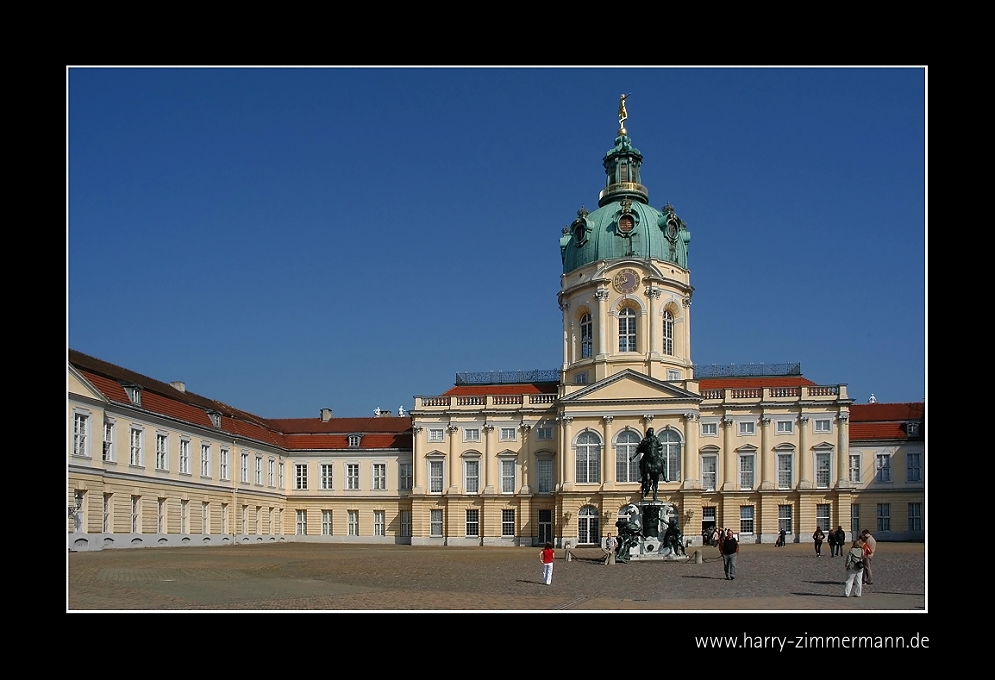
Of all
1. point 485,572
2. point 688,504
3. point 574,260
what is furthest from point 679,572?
point 574,260

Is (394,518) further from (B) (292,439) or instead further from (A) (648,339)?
(A) (648,339)

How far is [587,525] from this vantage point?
69125 millimetres

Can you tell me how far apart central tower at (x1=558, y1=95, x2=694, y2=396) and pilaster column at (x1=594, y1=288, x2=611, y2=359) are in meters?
0.07

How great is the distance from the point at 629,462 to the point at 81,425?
114ft

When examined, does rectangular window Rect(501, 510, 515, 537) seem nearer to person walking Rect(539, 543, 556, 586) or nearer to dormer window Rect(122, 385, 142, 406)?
dormer window Rect(122, 385, 142, 406)

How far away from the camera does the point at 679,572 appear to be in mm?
34750

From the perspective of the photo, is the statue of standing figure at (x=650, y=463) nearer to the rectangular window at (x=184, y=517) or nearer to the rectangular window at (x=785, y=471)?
the rectangular window at (x=785, y=471)

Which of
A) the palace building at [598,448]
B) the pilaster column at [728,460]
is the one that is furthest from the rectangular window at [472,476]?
the pilaster column at [728,460]

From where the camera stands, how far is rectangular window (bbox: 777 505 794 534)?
70.1 metres

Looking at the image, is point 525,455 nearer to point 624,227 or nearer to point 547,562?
point 624,227

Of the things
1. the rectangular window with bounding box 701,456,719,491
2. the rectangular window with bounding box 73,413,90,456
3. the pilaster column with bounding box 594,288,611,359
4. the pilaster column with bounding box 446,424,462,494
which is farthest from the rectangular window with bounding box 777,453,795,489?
the rectangular window with bounding box 73,413,90,456

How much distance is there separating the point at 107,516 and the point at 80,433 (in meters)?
4.90

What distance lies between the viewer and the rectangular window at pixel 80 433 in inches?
1934

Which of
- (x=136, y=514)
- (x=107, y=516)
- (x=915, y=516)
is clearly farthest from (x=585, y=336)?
(x=107, y=516)
